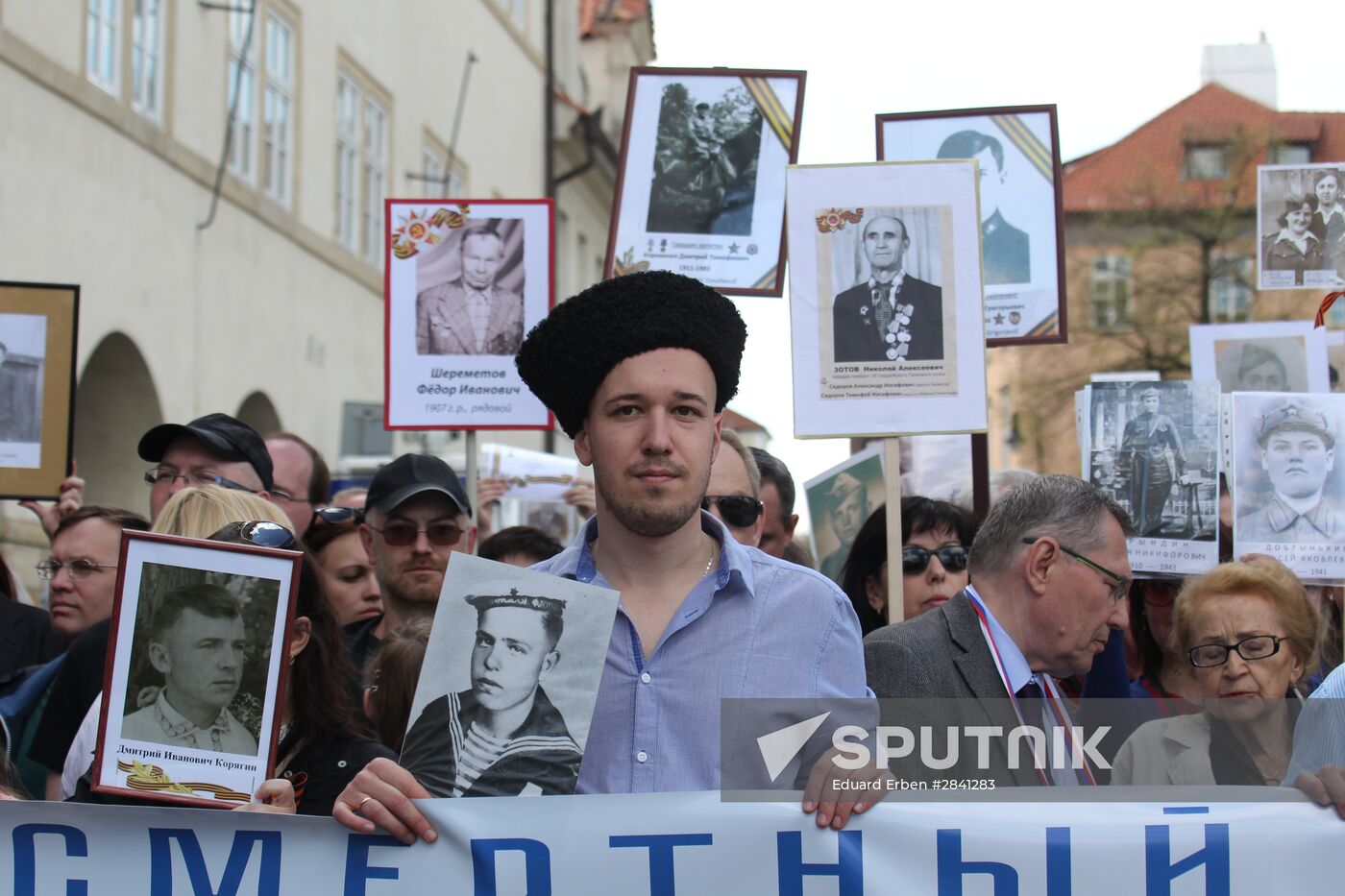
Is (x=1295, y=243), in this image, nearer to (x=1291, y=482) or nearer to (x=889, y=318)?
(x=1291, y=482)

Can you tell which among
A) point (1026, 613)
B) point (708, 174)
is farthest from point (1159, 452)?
point (708, 174)

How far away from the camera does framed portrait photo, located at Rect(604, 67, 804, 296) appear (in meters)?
6.43

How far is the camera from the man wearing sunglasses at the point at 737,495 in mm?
5277

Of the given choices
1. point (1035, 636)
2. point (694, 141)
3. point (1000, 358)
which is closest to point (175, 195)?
point (694, 141)

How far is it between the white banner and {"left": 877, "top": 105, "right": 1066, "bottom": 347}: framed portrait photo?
303 cm

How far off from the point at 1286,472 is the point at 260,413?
14.7 meters

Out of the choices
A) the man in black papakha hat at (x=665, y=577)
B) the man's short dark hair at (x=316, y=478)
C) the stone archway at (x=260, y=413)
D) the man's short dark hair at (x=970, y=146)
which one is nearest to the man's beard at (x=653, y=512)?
the man in black papakha hat at (x=665, y=577)

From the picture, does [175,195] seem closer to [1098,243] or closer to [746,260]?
[746,260]

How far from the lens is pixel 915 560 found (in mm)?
5480

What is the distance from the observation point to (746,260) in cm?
643

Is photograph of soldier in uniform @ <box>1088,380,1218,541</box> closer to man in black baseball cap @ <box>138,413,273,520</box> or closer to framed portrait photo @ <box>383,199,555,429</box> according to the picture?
framed portrait photo @ <box>383,199,555,429</box>

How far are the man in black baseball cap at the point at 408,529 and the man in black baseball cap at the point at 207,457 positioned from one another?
1.36ft

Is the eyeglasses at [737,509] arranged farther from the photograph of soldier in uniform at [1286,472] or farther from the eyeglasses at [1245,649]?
the photograph of soldier in uniform at [1286,472]

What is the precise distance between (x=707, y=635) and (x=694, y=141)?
370 centimetres
